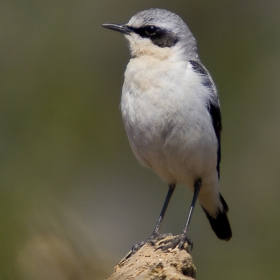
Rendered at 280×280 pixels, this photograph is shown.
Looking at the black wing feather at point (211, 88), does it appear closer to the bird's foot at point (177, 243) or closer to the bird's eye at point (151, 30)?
the bird's eye at point (151, 30)

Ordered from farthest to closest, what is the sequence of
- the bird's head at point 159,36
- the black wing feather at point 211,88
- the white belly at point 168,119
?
the bird's head at point 159,36, the black wing feather at point 211,88, the white belly at point 168,119

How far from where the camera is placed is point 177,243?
7594 mm

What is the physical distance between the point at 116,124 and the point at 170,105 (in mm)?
7654

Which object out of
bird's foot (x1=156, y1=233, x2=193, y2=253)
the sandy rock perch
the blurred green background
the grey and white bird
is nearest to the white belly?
the grey and white bird

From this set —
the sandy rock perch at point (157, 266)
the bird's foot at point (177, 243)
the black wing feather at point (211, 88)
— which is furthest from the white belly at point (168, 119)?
the sandy rock perch at point (157, 266)

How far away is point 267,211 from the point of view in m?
13.6

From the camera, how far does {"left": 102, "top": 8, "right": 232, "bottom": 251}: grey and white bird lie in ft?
26.0

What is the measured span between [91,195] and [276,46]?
17.4ft

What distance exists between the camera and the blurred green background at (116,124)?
13141 millimetres

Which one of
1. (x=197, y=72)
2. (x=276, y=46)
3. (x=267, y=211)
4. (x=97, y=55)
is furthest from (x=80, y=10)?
(x=197, y=72)

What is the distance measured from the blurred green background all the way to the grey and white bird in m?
3.17

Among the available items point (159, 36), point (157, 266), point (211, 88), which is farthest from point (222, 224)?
point (157, 266)

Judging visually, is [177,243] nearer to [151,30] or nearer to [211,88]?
[211,88]

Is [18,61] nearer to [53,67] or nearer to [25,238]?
[53,67]
